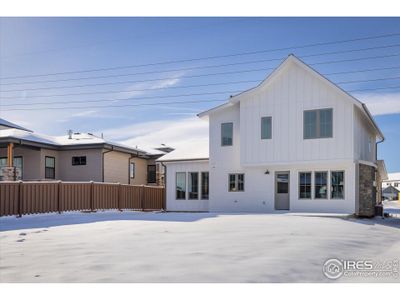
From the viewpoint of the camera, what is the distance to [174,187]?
22281mm

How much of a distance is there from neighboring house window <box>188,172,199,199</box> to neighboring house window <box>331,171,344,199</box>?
6756 mm

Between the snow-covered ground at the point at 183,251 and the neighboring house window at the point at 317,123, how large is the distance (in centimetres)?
640

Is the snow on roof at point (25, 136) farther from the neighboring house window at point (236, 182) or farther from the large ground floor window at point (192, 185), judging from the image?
the neighboring house window at point (236, 182)

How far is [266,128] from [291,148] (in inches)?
54.2

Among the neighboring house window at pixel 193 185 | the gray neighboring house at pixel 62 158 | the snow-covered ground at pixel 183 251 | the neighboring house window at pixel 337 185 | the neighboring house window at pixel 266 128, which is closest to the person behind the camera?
the snow-covered ground at pixel 183 251

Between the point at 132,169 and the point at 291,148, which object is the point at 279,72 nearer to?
the point at 291,148

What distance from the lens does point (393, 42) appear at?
8.04 m

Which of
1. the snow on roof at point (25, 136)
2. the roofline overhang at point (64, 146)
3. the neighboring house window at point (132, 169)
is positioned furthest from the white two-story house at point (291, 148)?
the snow on roof at point (25, 136)

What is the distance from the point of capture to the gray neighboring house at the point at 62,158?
2242 centimetres

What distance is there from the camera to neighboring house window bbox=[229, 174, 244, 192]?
65.2ft

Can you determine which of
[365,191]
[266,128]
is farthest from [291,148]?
[365,191]
